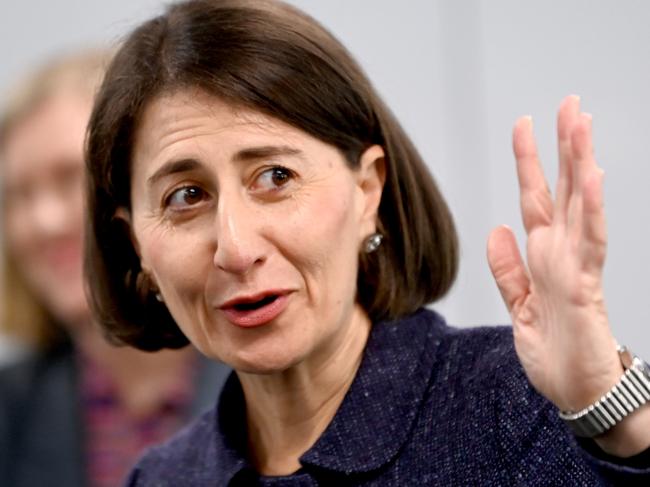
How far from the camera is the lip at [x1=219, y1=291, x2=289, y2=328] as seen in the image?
1.34 meters

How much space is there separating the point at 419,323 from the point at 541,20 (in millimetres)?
1324

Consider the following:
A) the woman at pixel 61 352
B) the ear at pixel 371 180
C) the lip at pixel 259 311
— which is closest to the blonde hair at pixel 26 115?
the woman at pixel 61 352

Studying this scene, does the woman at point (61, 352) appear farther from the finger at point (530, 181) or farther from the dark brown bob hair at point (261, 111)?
the finger at point (530, 181)

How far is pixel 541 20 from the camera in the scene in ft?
8.64

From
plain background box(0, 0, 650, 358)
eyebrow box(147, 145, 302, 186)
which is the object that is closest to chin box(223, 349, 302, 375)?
eyebrow box(147, 145, 302, 186)

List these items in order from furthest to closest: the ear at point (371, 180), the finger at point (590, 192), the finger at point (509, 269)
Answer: the ear at point (371, 180), the finger at point (509, 269), the finger at point (590, 192)

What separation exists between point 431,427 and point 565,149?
421 mm

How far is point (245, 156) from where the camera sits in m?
1.34

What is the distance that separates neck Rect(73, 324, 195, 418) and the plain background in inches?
24.6

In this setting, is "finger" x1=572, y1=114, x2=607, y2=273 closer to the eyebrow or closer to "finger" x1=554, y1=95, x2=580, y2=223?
"finger" x1=554, y1=95, x2=580, y2=223

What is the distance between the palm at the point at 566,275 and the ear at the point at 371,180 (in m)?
0.35

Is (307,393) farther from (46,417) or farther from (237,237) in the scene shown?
(46,417)

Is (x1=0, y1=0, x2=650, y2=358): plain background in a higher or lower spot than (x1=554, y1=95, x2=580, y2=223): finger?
lower

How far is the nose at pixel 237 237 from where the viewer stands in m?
1.31
